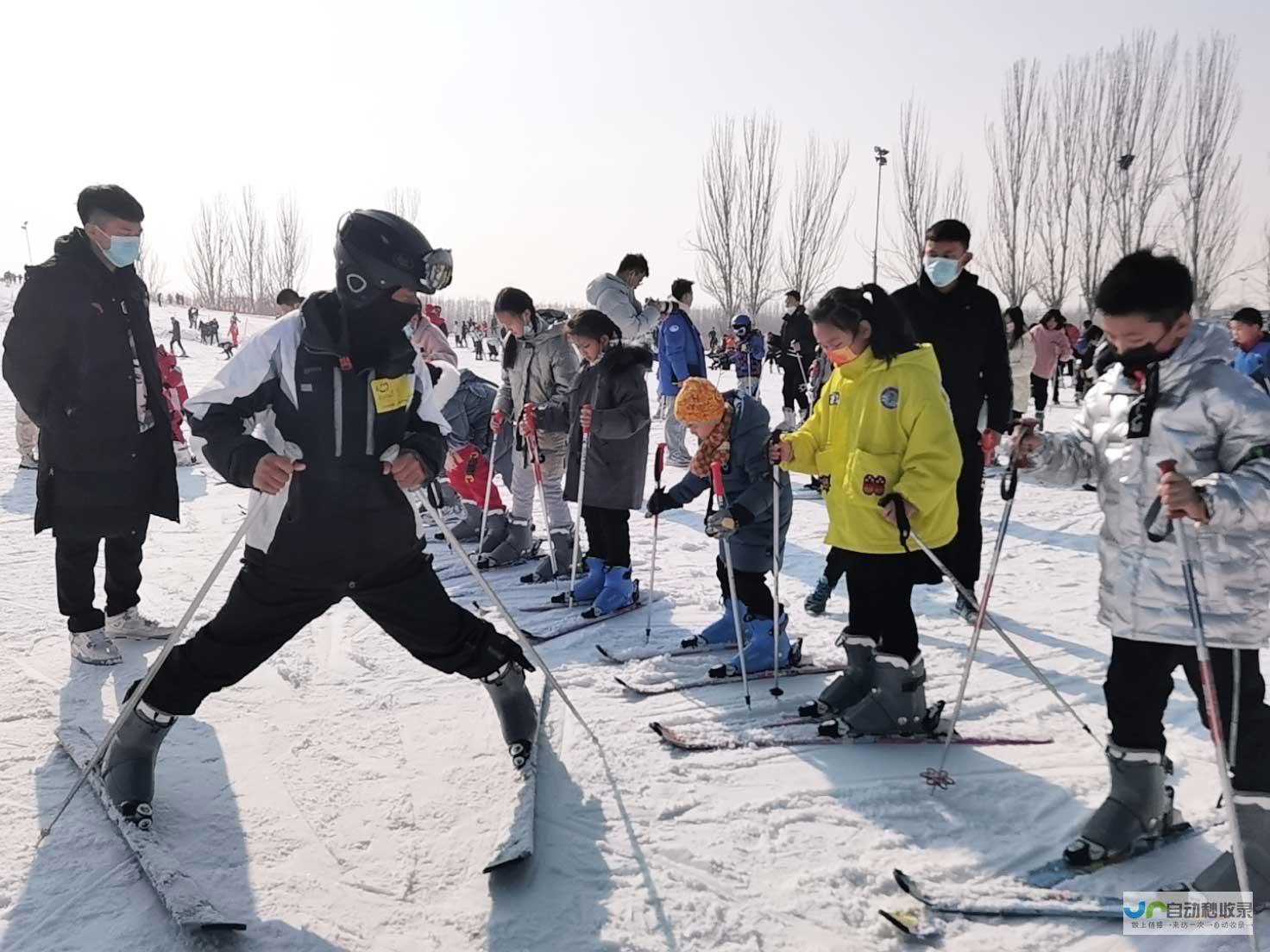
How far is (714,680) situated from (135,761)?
2317mm

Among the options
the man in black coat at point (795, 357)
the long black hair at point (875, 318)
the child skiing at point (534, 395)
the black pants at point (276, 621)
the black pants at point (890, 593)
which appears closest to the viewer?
the black pants at point (276, 621)

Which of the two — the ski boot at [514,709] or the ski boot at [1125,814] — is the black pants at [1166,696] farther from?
the ski boot at [514,709]

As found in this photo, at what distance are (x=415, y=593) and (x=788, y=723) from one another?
1.65 meters

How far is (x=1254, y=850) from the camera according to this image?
7.67ft

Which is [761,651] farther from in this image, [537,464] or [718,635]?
[537,464]

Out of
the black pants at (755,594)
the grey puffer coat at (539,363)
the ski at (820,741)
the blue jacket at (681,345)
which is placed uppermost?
the blue jacket at (681,345)

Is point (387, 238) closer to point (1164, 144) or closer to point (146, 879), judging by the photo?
point (146, 879)

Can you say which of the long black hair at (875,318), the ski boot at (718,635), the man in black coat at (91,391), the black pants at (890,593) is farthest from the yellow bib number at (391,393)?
the ski boot at (718,635)

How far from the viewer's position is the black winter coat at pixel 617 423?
16.8 feet

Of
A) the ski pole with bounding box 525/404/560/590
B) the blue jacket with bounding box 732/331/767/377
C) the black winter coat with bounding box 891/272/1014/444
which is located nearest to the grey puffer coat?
the ski pole with bounding box 525/404/560/590

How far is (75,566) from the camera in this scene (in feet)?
13.5

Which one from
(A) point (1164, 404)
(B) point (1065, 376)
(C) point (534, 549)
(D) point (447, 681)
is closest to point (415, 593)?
(D) point (447, 681)

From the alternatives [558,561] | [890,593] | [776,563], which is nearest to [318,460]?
[890,593]

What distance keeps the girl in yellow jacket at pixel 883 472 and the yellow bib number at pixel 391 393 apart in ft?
4.94
